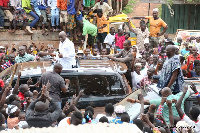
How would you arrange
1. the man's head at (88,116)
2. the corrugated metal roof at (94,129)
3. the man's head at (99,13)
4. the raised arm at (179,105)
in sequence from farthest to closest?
the man's head at (99,13) → the raised arm at (179,105) → the man's head at (88,116) → the corrugated metal roof at (94,129)

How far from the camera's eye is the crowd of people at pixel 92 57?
577 cm

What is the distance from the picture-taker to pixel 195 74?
9.86m

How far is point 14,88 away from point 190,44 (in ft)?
23.1

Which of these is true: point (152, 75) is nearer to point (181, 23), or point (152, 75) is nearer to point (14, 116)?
point (14, 116)

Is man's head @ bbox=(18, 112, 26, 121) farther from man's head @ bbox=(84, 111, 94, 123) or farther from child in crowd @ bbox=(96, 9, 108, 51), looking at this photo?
child in crowd @ bbox=(96, 9, 108, 51)

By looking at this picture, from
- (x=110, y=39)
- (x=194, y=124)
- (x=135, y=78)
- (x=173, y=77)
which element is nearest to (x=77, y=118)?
(x=194, y=124)

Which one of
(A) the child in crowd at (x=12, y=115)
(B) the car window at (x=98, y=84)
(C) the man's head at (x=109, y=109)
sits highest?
(B) the car window at (x=98, y=84)

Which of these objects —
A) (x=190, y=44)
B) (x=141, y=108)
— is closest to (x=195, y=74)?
(x=190, y=44)

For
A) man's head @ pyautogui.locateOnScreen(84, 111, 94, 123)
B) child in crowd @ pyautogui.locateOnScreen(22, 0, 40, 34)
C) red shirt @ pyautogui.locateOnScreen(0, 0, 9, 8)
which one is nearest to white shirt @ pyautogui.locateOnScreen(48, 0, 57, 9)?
child in crowd @ pyautogui.locateOnScreen(22, 0, 40, 34)

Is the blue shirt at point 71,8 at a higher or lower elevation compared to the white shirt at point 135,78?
higher

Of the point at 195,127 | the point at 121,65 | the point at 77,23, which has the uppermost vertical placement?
the point at 77,23

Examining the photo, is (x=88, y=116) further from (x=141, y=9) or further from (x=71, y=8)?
(x=141, y=9)

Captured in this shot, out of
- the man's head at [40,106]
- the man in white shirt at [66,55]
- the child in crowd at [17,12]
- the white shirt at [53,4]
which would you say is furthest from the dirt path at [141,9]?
the man's head at [40,106]

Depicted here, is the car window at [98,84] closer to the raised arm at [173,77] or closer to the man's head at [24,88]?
the man's head at [24,88]
